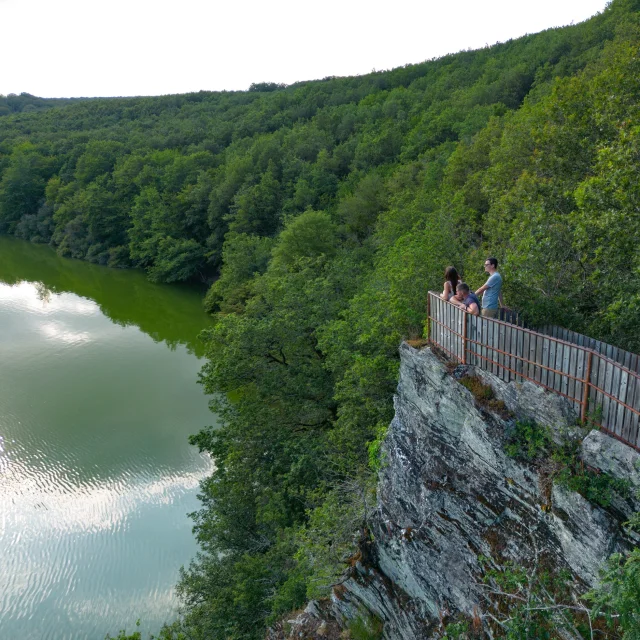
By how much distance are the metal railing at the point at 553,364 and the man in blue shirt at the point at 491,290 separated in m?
0.50

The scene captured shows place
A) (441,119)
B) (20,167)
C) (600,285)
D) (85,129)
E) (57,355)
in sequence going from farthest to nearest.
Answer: (85,129) → (20,167) → (441,119) → (57,355) → (600,285)

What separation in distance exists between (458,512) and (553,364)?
2789 millimetres

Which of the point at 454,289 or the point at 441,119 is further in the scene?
the point at 441,119

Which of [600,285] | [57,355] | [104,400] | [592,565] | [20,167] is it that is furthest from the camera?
[20,167]

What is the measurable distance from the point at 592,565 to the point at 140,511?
14550 mm

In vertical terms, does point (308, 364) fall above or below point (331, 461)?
above

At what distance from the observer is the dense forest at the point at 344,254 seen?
1015 centimetres

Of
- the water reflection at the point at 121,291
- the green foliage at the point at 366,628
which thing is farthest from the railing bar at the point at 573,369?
the water reflection at the point at 121,291

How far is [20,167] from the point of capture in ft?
212

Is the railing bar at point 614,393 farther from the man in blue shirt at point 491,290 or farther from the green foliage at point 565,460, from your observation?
the man in blue shirt at point 491,290

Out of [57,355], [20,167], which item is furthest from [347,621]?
[20,167]

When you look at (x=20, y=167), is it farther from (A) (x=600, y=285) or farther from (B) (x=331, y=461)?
(A) (x=600, y=285)

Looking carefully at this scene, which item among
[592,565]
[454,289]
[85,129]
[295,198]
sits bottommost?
[592,565]

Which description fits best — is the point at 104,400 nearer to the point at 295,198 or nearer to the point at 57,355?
the point at 57,355
